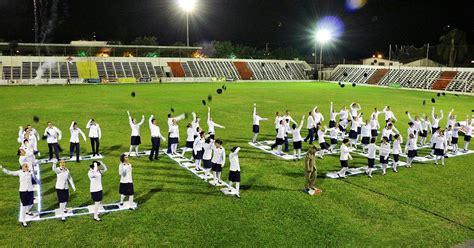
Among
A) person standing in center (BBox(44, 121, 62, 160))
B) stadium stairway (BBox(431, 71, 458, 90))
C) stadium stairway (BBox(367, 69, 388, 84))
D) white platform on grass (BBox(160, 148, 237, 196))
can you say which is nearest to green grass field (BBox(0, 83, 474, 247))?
white platform on grass (BBox(160, 148, 237, 196))

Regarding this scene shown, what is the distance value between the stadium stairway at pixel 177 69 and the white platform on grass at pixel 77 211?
73.0m

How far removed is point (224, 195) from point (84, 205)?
4.94 meters

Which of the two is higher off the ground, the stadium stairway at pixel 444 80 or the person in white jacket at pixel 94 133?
the stadium stairway at pixel 444 80

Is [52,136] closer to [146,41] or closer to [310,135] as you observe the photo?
[310,135]

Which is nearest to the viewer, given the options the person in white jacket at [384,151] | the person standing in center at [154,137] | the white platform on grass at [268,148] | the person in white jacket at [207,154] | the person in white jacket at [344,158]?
the person in white jacket at [207,154]

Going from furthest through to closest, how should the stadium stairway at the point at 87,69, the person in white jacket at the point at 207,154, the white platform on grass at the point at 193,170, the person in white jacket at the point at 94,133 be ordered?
the stadium stairway at the point at 87,69 → the person in white jacket at the point at 94,133 → the person in white jacket at the point at 207,154 → the white platform on grass at the point at 193,170

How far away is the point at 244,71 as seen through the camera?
9350cm

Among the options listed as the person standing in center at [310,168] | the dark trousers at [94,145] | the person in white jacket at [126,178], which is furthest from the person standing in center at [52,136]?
the person standing in center at [310,168]

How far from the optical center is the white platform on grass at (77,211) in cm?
1175

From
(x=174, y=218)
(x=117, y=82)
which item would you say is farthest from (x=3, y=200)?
(x=117, y=82)

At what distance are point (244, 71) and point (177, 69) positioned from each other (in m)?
17.5

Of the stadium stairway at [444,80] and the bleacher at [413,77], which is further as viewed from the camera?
the stadium stairway at [444,80]

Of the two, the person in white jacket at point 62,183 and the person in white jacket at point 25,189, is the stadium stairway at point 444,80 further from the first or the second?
the person in white jacket at point 25,189

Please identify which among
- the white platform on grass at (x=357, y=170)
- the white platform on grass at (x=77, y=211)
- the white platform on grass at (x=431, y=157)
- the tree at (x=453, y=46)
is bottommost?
the white platform on grass at (x=77, y=211)
